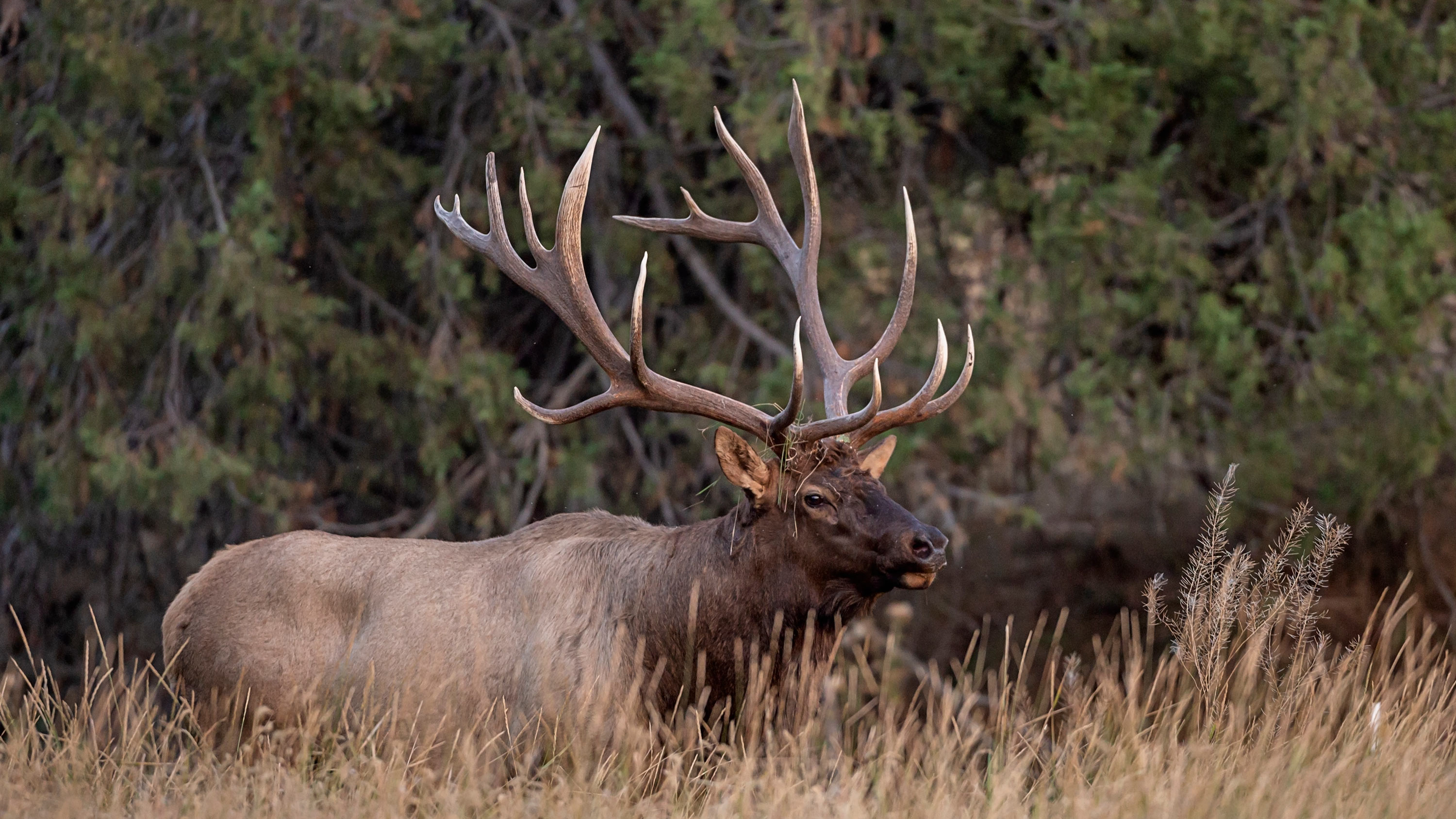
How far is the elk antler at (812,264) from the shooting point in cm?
504

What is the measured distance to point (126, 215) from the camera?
974 centimetres

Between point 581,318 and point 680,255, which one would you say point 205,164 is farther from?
point 581,318

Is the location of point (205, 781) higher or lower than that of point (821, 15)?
lower

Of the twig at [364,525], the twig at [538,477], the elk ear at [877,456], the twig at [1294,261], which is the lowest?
the twig at [364,525]

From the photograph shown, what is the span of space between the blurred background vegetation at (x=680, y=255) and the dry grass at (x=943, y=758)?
148 inches

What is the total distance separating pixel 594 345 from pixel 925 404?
104 cm

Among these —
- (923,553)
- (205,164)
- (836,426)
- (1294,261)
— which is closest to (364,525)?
(205,164)

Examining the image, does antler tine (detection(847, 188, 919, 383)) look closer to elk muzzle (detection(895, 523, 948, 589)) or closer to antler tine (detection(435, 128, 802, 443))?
antler tine (detection(435, 128, 802, 443))

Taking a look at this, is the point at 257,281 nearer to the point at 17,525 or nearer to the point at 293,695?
the point at 17,525

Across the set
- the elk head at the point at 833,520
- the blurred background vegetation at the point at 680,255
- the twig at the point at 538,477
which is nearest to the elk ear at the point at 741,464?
the elk head at the point at 833,520

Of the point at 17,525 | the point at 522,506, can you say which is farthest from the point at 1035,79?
the point at 17,525

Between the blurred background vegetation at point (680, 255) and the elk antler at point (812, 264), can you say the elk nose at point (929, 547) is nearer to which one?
the elk antler at point (812, 264)

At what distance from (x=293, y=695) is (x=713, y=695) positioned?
49.2 inches

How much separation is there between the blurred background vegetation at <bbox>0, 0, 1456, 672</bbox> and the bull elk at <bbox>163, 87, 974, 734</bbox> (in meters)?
3.28
